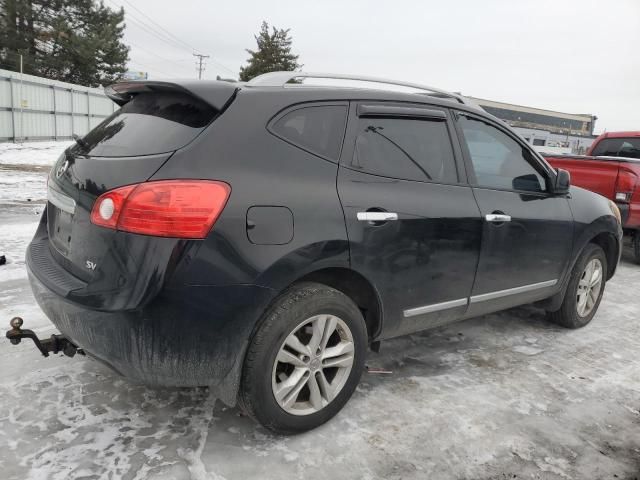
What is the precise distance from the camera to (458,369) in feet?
11.2

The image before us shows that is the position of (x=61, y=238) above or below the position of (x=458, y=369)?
above

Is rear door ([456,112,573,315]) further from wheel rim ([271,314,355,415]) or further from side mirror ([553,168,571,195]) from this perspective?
wheel rim ([271,314,355,415])

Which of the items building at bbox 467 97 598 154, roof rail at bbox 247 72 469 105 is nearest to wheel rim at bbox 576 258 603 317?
roof rail at bbox 247 72 469 105

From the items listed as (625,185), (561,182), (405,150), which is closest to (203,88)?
(405,150)

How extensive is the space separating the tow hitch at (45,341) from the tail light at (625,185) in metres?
6.59

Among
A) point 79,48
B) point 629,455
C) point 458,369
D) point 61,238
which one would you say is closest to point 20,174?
point 61,238

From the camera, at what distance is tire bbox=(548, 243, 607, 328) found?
166 inches

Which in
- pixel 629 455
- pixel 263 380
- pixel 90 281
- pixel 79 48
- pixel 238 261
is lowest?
pixel 629 455

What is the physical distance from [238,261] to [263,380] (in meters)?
0.58

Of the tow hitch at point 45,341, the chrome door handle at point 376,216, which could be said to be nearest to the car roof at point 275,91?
the chrome door handle at point 376,216

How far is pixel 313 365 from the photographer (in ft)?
8.24

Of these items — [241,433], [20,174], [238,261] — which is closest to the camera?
[238,261]

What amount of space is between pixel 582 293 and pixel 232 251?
137 inches

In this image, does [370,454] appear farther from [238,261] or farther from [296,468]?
[238,261]
